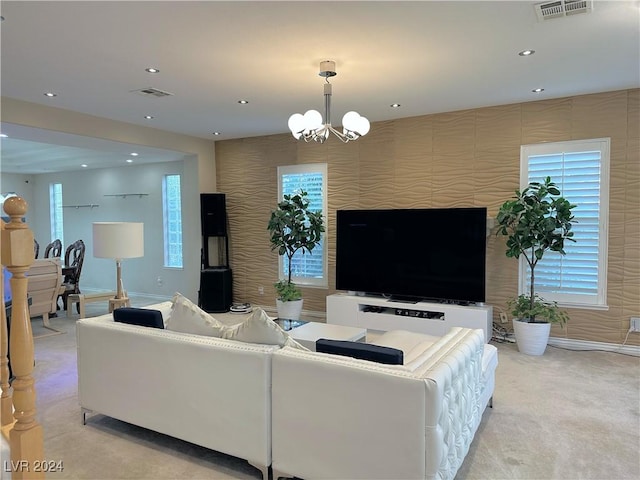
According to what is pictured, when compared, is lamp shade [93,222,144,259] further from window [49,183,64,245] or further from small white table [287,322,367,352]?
window [49,183,64,245]

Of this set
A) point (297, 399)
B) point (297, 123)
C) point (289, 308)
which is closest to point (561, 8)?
point (297, 123)

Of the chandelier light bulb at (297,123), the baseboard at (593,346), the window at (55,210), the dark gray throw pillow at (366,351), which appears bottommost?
the baseboard at (593,346)

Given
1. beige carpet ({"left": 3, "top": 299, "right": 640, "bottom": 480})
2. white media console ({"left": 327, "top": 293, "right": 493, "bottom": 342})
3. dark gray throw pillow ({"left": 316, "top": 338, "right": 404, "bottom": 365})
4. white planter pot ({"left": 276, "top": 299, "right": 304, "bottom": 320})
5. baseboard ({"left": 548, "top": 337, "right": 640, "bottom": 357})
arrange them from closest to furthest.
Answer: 1. dark gray throw pillow ({"left": 316, "top": 338, "right": 404, "bottom": 365})
2. beige carpet ({"left": 3, "top": 299, "right": 640, "bottom": 480})
3. baseboard ({"left": 548, "top": 337, "right": 640, "bottom": 357})
4. white media console ({"left": 327, "top": 293, "right": 493, "bottom": 342})
5. white planter pot ({"left": 276, "top": 299, "right": 304, "bottom": 320})

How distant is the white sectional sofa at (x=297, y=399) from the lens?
1912 mm

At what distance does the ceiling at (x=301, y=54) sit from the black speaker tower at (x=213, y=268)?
72.2 inches

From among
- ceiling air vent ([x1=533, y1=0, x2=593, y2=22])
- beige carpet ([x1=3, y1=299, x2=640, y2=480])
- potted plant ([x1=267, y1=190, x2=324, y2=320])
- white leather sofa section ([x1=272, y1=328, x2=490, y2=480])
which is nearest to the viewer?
white leather sofa section ([x1=272, y1=328, x2=490, y2=480])

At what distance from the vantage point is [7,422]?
144 centimetres

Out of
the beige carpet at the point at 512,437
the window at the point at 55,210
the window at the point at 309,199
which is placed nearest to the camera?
the beige carpet at the point at 512,437

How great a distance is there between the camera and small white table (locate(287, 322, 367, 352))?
3.70 m

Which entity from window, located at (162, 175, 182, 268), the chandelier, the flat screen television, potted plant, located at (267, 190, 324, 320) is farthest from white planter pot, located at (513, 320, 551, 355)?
window, located at (162, 175, 182, 268)

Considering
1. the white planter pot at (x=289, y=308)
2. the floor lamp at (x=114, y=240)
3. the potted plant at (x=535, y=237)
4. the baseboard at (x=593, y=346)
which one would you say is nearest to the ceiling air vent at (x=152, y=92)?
the floor lamp at (x=114, y=240)

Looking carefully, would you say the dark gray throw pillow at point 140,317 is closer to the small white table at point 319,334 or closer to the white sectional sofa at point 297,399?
the white sectional sofa at point 297,399

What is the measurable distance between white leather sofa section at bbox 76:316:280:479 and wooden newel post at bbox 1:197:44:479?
110cm

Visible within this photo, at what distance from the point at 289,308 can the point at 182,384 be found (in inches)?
135
